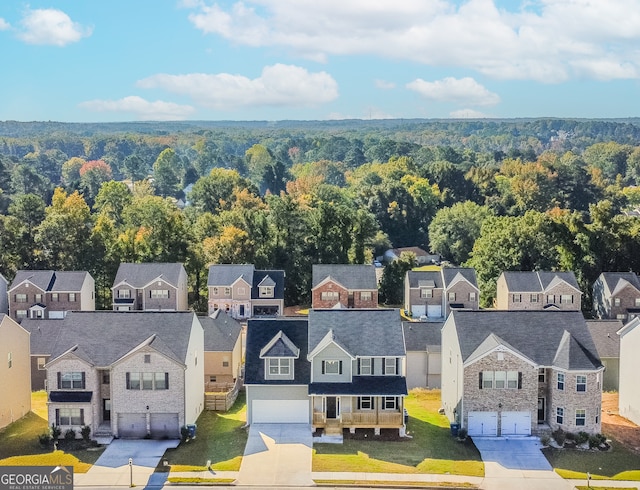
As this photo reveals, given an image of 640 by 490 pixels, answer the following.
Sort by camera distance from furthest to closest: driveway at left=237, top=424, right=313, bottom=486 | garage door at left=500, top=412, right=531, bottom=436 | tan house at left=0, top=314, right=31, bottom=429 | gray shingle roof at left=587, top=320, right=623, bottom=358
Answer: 1. gray shingle roof at left=587, top=320, right=623, bottom=358
2. tan house at left=0, top=314, right=31, bottom=429
3. garage door at left=500, top=412, right=531, bottom=436
4. driveway at left=237, top=424, right=313, bottom=486

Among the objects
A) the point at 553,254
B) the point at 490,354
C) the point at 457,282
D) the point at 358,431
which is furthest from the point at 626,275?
the point at 358,431

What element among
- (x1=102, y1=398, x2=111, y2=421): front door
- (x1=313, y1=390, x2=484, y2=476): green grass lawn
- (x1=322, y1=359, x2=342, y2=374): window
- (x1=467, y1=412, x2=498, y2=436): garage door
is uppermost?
(x1=322, y1=359, x2=342, y2=374): window

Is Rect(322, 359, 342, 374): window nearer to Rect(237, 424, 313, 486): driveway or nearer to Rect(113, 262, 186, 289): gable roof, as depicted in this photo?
Rect(237, 424, 313, 486): driveway

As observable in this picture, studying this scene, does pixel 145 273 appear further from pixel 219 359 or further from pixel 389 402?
pixel 389 402

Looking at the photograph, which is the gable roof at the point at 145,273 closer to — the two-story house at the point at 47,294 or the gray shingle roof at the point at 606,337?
the two-story house at the point at 47,294

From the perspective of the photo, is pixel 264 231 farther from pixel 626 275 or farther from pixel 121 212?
pixel 626 275

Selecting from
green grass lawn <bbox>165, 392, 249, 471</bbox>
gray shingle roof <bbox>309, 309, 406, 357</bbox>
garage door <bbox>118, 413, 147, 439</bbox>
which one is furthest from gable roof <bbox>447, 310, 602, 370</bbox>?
garage door <bbox>118, 413, 147, 439</bbox>
